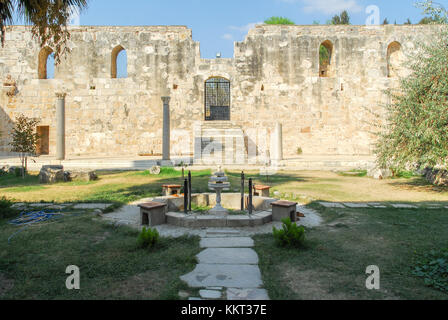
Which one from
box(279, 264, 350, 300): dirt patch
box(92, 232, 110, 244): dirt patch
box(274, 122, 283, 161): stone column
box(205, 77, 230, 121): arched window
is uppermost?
box(205, 77, 230, 121): arched window

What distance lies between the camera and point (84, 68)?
1870cm

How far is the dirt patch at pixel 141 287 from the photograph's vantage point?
104 inches

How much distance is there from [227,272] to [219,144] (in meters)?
13.2

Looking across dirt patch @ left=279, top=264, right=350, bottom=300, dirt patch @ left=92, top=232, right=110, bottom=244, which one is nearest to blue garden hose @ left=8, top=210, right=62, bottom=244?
dirt patch @ left=92, top=232, right=110, bottom=244

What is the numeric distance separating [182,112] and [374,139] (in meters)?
12.0

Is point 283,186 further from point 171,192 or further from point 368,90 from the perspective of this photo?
point 368,90

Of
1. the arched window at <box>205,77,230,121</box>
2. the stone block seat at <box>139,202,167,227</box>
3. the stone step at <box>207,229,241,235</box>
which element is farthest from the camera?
the arched window at <box>205,77,230,121</box>

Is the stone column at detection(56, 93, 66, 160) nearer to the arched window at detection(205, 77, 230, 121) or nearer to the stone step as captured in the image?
the arched window at detection(205, 77, 230, 121)

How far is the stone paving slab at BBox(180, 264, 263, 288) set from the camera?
2.86 meters

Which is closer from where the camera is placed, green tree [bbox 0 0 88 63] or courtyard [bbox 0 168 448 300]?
courtyard [bbox 0 168 448 300]

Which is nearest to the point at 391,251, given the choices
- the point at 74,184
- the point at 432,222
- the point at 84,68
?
the point at 432,222

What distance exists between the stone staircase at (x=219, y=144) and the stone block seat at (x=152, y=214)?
918 cm

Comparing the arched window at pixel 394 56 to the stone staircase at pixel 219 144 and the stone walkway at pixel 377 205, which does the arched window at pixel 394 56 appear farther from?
the stone walkway at pixel 377 205

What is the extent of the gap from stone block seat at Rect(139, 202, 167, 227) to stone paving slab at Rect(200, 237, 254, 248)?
124cm
